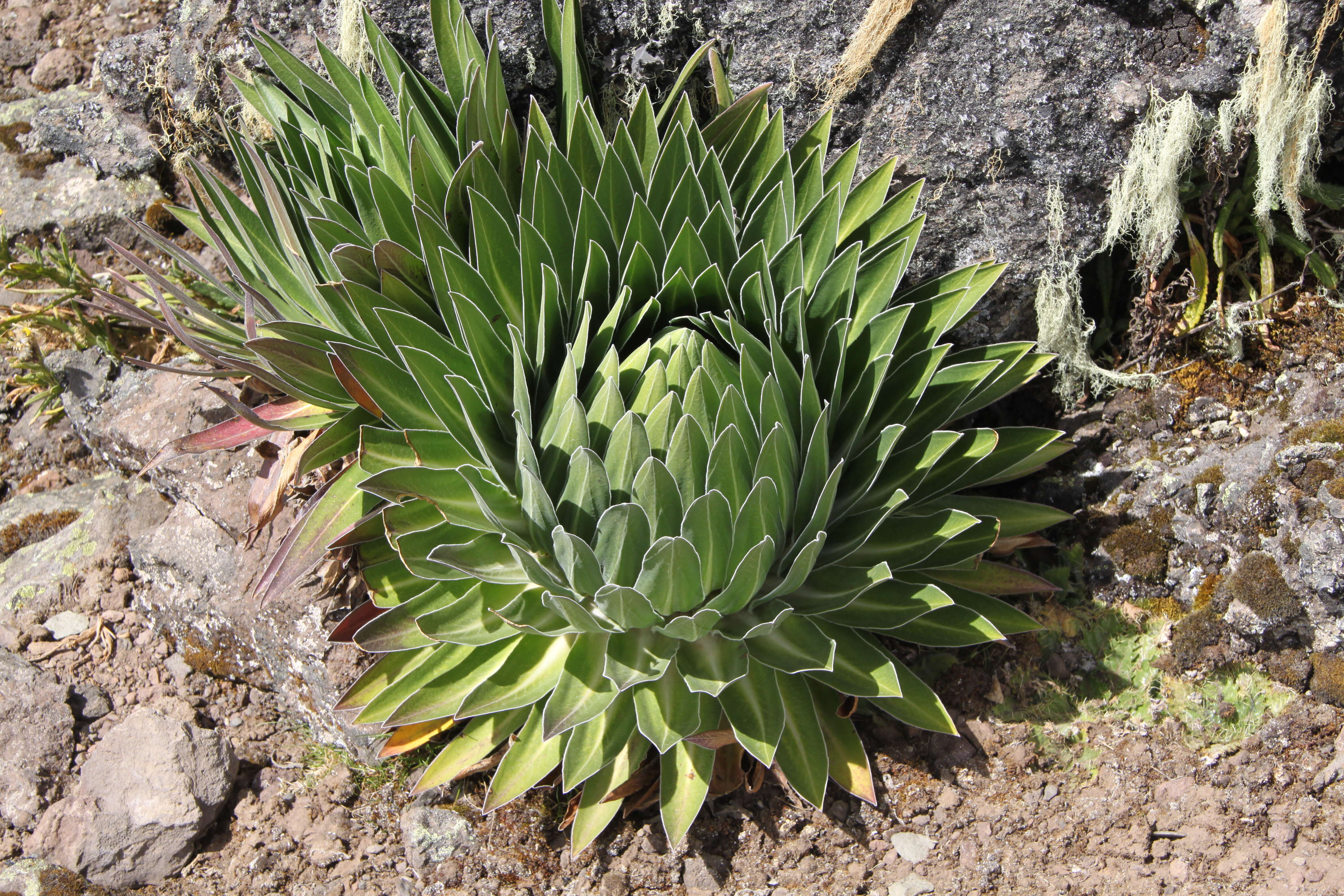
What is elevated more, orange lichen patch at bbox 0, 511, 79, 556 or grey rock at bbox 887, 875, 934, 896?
orange lichen patch at bbox 0, 511, 79, 556

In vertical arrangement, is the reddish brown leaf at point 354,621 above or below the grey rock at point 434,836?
above

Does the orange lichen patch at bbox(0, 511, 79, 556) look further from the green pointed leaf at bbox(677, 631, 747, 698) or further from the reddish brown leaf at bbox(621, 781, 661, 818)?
the green pointed leaf at bbox(677, 631, 747, 698)

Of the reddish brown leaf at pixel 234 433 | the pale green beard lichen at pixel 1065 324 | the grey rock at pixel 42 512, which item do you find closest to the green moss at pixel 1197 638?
the pale green beard lichen at pixel 1065 324

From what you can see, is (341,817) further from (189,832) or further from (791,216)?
(791,216)

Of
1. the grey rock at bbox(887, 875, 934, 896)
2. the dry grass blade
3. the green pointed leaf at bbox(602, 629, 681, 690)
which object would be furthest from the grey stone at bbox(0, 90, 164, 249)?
the grey rock at bbox(887, 875, 934, 896)

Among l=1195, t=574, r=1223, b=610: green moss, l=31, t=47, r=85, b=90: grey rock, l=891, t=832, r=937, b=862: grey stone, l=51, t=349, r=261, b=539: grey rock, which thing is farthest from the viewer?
l=31, t=47, r=85, b=90: grey rock

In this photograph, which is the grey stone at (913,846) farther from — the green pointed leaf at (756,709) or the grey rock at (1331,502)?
the grey rock at (1331,502)

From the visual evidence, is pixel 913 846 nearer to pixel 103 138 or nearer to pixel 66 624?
pixel 66 624
